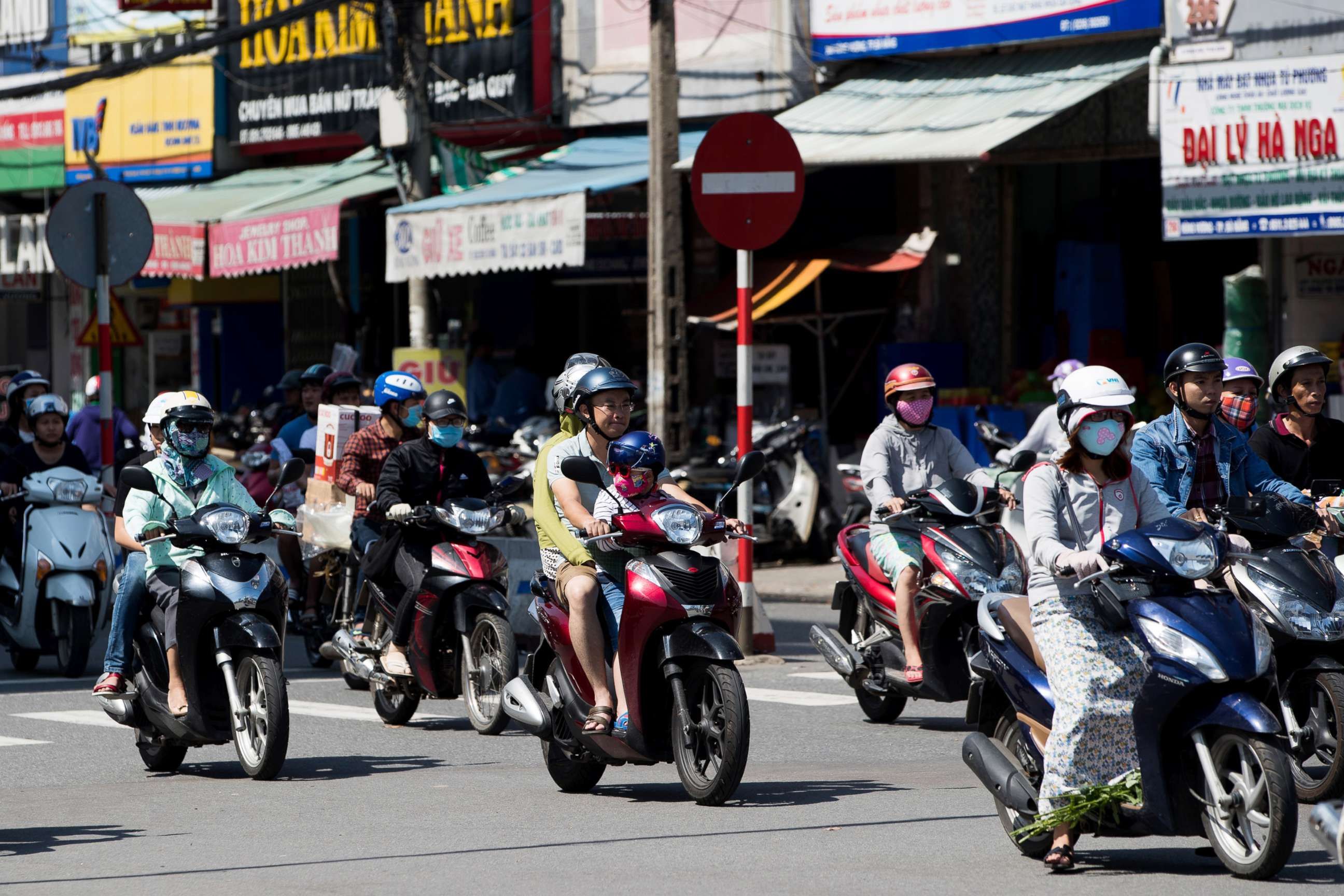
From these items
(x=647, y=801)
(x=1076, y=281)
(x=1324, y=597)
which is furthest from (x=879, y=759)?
(x=1076, y=281)

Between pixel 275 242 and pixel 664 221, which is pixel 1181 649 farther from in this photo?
pixel 275 242

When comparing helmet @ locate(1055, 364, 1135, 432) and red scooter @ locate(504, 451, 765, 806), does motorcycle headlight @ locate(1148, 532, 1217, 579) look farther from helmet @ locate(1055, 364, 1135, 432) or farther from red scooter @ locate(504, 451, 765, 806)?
red scooter @ locate(504, 451, 765, 806)

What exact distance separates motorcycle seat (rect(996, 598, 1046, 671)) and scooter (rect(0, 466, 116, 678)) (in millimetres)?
7369

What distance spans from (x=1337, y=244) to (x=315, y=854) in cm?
1218

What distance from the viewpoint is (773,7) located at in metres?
20.6

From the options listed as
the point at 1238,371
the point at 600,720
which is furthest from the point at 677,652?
the point at 1238,371

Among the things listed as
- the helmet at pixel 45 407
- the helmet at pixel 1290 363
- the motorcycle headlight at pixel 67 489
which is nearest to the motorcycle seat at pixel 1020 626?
the helmet at pixel 1290 363

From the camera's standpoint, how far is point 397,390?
37.5 feet

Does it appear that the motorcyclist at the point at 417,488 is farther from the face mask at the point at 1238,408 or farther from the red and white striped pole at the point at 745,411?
the face mask at the point at 1238,408

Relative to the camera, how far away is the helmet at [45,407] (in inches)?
520

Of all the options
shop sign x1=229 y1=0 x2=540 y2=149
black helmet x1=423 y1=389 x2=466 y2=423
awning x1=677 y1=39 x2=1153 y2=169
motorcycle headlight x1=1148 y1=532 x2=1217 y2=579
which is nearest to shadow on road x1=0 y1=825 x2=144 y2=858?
black helmet x1=423 y1=389 x2=466 y2=423

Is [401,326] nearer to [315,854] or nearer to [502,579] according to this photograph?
[502,579]

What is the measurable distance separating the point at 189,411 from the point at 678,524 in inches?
100

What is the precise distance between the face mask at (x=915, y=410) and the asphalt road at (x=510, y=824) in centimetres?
153
